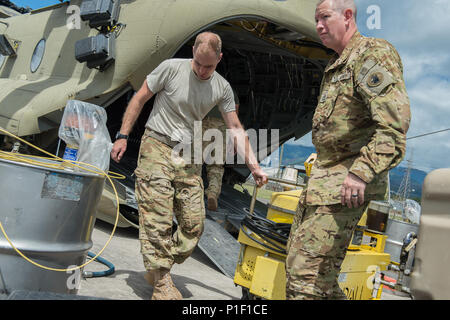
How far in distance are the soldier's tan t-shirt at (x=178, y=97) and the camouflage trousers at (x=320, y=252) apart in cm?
146

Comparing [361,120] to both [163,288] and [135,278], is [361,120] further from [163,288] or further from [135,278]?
[135,278]

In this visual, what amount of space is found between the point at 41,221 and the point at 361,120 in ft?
5.74

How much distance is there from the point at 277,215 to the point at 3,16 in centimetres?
970

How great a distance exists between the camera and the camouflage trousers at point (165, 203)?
10.7 feet

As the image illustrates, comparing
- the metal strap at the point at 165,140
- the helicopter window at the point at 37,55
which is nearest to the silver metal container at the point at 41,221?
the metal strap at the point at 165,140

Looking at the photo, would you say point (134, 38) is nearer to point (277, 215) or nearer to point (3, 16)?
point (277, 215)

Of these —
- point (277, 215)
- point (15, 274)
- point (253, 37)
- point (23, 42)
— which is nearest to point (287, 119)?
point (253, 37)

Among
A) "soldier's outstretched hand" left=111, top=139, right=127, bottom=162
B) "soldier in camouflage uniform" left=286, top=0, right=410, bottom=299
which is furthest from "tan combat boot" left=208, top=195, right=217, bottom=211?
"soldier in camouflage uniform" left=286, top=0, right=410, bottom=299

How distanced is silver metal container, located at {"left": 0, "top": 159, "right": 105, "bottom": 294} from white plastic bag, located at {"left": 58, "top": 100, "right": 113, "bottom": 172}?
2.01m

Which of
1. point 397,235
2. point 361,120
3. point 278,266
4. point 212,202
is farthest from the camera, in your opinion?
point 397,235

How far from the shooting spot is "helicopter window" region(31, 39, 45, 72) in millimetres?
7430

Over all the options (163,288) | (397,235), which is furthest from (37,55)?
(397,235)

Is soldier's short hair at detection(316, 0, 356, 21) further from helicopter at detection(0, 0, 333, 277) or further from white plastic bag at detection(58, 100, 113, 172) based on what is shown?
helicopter at detection(0, 0, 333, 277)

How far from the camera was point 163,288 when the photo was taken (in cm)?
320
